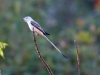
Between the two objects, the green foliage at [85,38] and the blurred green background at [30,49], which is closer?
the blurred green background at [30,49]

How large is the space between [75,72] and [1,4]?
10.2 ft

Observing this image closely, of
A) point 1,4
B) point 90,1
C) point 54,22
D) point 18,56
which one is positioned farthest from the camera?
point 90,1

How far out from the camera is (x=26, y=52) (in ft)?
43.8

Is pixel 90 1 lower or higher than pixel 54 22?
higher

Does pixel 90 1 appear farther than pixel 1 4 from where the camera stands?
Yes

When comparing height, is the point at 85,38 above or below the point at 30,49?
above

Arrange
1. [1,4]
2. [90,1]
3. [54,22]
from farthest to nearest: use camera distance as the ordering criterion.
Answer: [90,1] < [54,22] < [1,4]

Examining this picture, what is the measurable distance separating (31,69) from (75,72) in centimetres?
133

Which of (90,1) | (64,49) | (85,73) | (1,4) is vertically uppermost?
(90,1)

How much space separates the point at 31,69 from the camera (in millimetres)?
13117

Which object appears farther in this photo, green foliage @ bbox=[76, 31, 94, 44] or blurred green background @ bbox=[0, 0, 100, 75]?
green foliage @ bbox=[76, 31, 94, 44]

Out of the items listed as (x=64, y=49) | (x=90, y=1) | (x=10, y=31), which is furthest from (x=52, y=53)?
(x=90, y=1)

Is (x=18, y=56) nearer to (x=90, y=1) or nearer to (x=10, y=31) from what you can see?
(x=10, y=31)

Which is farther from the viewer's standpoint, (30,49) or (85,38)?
(85,38)
